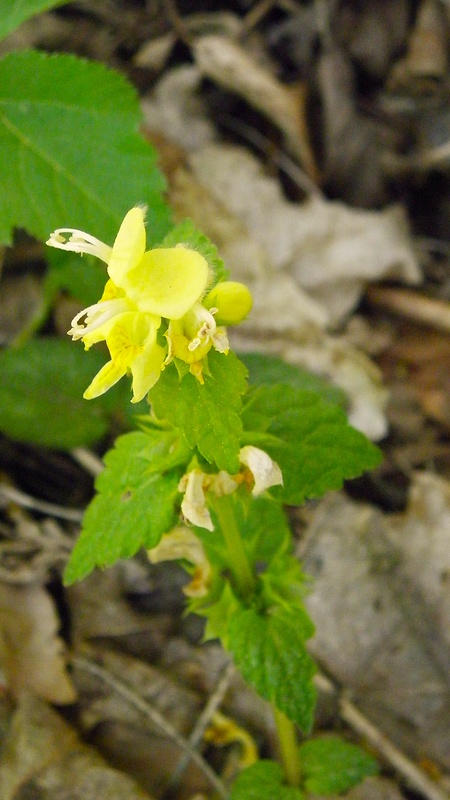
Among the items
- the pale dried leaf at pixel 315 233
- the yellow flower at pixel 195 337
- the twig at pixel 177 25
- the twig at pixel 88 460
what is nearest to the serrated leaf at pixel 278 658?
the yellow flower at pixel 195 337

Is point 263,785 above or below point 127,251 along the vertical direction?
below

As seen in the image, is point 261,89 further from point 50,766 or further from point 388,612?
point 50,766

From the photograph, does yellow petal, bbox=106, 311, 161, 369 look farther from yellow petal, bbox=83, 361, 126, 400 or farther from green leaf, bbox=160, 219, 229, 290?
green leaf, bbox=160, 219, 229, 290

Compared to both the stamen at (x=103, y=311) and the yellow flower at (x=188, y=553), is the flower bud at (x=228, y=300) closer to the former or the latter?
the stamen at (x=103, y=311)

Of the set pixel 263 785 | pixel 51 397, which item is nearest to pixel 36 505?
pixel 51 397

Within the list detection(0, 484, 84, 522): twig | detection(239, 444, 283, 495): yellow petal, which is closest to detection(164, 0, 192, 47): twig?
detection(0, 484, 84, 522): twig

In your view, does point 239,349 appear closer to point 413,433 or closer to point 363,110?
point 413,433
